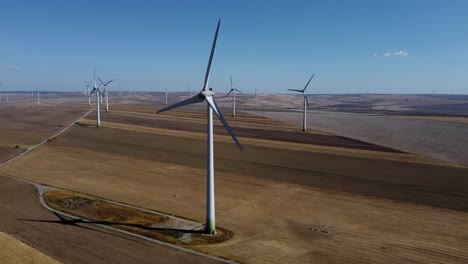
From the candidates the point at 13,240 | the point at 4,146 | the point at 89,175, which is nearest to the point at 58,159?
the point at 89,175

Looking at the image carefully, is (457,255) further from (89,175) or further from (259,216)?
(89,175)

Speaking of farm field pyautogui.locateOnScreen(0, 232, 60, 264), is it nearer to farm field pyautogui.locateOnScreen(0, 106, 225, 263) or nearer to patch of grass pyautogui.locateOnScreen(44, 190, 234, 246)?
farm field pyautogui.locateOnScreen(0, 106, 225, 263)

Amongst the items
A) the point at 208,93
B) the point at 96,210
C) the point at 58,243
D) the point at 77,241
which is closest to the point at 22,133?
the point at 96,210

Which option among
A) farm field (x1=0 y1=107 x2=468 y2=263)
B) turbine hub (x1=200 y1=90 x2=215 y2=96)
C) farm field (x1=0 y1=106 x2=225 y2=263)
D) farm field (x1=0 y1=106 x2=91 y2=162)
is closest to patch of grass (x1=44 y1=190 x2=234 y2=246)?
farm field (x1=0 y1=106 x2=225 y2=263)

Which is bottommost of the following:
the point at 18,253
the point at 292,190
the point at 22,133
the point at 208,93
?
the point at 292,190

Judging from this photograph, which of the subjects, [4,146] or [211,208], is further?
[4,146]

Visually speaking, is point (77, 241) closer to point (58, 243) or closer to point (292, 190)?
point (58, 243)

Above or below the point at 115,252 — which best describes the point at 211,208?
above
